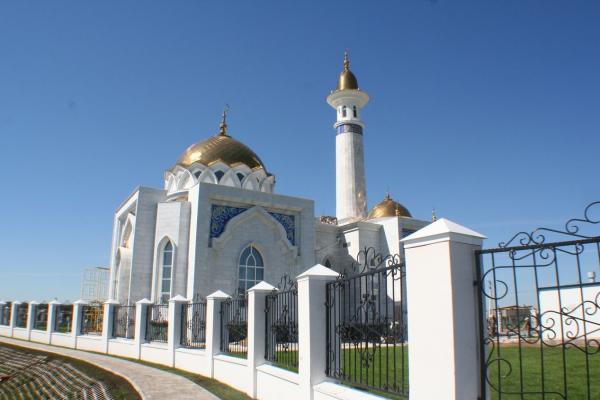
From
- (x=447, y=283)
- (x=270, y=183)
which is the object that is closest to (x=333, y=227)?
(x=270, y=183)

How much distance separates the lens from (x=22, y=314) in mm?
17531

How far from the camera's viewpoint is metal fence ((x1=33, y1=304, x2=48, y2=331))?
53.5 ft

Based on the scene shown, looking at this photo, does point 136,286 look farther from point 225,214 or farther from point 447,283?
point 447,283

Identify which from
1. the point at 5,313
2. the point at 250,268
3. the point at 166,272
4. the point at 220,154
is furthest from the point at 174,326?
the point at 5,313

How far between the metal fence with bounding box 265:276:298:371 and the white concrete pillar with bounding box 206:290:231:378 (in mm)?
1780

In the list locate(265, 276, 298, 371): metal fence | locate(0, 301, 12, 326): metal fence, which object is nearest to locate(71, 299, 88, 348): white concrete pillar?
locate(0, 301, 12, 326): metal fence

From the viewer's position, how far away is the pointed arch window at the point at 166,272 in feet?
48.6

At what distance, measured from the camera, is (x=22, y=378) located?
10078 millimetres

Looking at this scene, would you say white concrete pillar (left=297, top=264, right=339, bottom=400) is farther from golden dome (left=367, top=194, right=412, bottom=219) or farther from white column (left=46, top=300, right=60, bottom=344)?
golden dome (left=367, top=194, right=412, bottom=219)

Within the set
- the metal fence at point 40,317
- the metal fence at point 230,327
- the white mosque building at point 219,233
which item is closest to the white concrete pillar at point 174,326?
the metal fence at point 230,327

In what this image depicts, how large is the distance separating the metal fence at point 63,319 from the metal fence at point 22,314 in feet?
8.76

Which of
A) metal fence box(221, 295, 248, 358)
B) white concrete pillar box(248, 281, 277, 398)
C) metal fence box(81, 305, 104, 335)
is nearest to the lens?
white concrete pillar box(248, 281, 277, 398)

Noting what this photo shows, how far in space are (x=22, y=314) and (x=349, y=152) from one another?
48.4 feet

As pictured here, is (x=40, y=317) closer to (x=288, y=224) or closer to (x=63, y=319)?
(x=63, y=319)
